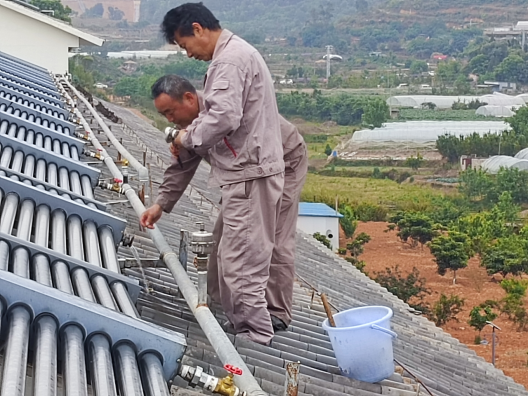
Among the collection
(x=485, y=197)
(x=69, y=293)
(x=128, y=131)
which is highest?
(x=69, y=293)

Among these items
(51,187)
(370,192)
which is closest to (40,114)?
(51,187)

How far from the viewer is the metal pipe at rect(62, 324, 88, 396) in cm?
209

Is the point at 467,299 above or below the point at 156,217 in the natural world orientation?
below

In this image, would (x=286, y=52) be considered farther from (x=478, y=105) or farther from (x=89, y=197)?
(x=89, y=197)

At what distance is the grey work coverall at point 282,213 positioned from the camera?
388cm

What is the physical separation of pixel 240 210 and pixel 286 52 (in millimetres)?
109926

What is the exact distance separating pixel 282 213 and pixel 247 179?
465mm

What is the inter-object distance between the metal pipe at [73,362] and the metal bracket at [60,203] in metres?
1.49

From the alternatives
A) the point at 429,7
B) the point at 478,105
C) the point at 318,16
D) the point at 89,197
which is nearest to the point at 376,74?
the point at 478,105

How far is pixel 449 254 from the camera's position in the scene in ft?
67.6

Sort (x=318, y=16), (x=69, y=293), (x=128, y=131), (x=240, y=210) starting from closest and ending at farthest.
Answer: (x=69, y=293), (x=240, y=210), (x=128, y=131), (x=318, y=16)

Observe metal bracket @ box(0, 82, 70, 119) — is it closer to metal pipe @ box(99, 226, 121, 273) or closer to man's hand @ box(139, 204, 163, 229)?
metal pipe @ box(99, 226, 121, 273)

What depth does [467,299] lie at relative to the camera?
18.9 meters

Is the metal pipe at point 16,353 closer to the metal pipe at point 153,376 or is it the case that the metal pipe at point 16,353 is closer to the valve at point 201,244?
the metal pipe at point 153,376
